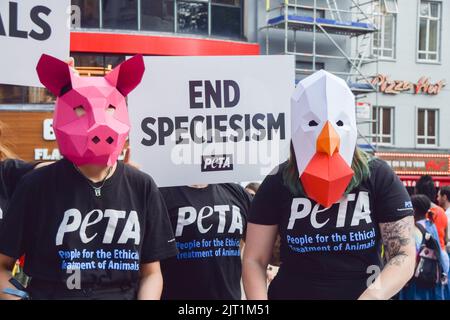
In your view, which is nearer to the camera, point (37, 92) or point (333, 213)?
point (333, 213)

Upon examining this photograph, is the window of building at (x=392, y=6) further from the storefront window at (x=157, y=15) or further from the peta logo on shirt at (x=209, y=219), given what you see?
the peta logo on shirt at (x=209, y=219)

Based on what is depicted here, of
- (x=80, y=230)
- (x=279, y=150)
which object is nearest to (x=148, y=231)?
(x=80, y=230)

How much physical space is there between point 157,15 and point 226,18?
7.44 feet

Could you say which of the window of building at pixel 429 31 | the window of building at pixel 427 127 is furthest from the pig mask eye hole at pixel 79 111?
the window of building at pixel 429 31

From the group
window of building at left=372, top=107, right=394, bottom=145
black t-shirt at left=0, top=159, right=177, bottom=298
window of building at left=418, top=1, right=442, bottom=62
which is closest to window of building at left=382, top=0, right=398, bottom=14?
window of building at left=418, top=1, right=442, bottom=62

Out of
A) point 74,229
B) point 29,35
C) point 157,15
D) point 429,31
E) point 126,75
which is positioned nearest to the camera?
point 74,229

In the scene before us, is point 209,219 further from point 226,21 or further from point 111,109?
point 226,21

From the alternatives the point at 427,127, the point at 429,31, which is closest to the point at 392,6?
the point at 429,31

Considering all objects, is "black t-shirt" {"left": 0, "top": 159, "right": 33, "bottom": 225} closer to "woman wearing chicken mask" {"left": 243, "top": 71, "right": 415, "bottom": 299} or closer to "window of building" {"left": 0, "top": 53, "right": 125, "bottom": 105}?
"woman wearing chicken mask" {"left": 243, "top": 71, "right": 415, "bottom": 299}

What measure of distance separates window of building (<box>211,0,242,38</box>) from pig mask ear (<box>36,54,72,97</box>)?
18.9 meters

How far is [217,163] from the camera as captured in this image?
4.62 m

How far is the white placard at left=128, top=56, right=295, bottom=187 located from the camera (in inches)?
182
